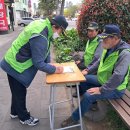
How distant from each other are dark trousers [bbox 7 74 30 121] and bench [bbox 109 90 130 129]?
143 centimetres

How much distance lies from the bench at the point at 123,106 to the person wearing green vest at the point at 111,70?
0.28 feet

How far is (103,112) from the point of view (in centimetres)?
484

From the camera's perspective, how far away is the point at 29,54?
4.00 m

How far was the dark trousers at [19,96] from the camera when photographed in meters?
4.26

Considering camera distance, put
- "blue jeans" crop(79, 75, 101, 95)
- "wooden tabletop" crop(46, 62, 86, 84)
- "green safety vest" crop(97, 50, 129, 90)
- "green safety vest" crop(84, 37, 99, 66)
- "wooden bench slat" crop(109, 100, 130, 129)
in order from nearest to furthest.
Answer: "wooden bench slat" crop(109, 100, 130, 129)
"wooden tabletop" crop(46, 62, 86, 84)
"green safety vest" crop(97, 50, 129, 90)
"blue jeans" crop(79, 75, 101, 95)
"green safety vest" crop(84, 37, 99, 66)

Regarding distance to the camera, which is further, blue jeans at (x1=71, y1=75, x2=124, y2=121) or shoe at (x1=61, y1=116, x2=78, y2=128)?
shoe at (x1=61, y1=116, x2=78, y2=128)

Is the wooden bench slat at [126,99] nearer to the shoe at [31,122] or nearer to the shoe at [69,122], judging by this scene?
the shoe at [69,122]

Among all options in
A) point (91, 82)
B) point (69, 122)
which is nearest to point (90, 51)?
point (91, 82)

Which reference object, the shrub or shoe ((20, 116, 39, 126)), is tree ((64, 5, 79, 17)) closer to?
the shrub

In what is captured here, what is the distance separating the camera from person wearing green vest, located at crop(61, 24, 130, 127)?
3.77m

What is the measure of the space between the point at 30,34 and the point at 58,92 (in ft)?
8.41

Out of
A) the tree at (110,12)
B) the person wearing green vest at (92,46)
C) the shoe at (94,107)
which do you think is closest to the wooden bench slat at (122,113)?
the shoe at (94,107)

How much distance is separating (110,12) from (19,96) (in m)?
4.93

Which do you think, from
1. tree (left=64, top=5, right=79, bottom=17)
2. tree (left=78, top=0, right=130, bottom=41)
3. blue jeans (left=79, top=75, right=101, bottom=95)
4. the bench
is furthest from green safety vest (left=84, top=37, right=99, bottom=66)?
tree (left=64, top=5, right=79, bottom=17)
